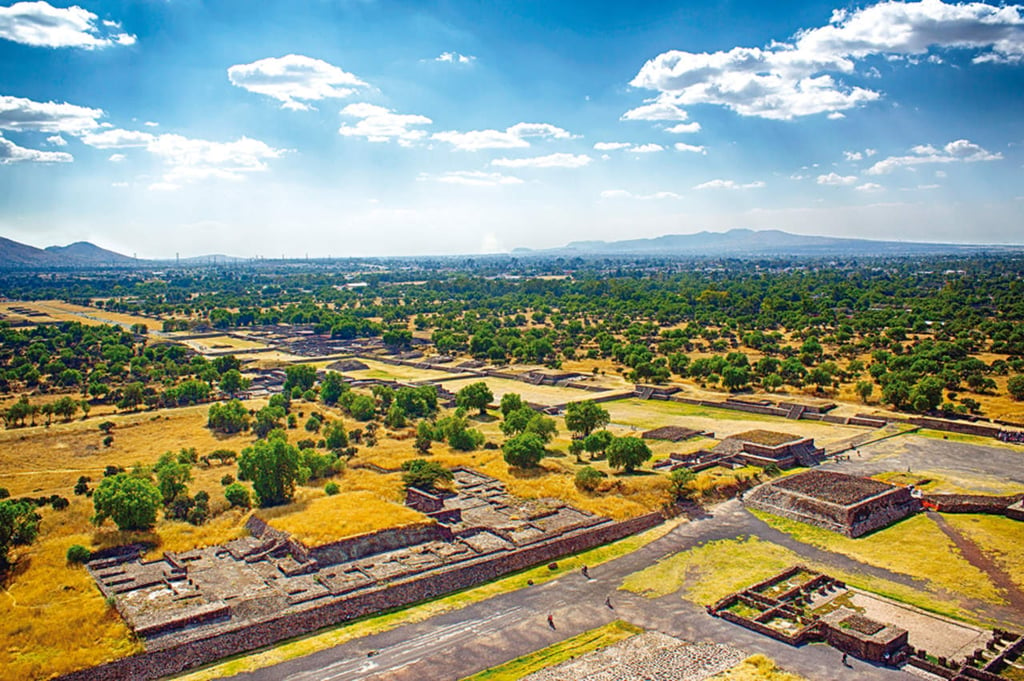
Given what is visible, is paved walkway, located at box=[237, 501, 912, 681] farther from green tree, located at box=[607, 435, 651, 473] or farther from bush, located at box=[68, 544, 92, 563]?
green tree, located at box=[607, 435, 651, 473]

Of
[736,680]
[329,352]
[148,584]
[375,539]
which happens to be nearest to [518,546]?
[375,539]

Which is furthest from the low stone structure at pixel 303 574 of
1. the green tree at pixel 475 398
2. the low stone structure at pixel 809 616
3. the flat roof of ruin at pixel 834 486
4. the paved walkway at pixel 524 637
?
the green tree at pixel 475 398

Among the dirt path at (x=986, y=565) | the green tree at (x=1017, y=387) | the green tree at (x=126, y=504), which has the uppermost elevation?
the green tree at (x=126, y=504)

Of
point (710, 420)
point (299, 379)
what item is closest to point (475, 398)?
point (299, 379)

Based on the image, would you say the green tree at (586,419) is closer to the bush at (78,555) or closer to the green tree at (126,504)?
the green tree at (126,504)

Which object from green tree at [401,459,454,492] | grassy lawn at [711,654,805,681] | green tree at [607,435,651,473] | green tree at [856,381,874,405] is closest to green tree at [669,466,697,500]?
green tree at [607,435,651,473]

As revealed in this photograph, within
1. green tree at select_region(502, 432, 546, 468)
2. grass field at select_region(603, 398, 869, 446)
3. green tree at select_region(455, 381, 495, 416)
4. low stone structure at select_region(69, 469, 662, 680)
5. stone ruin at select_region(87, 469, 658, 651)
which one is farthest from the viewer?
green tree at select_region(455, 381, 495, 416)
